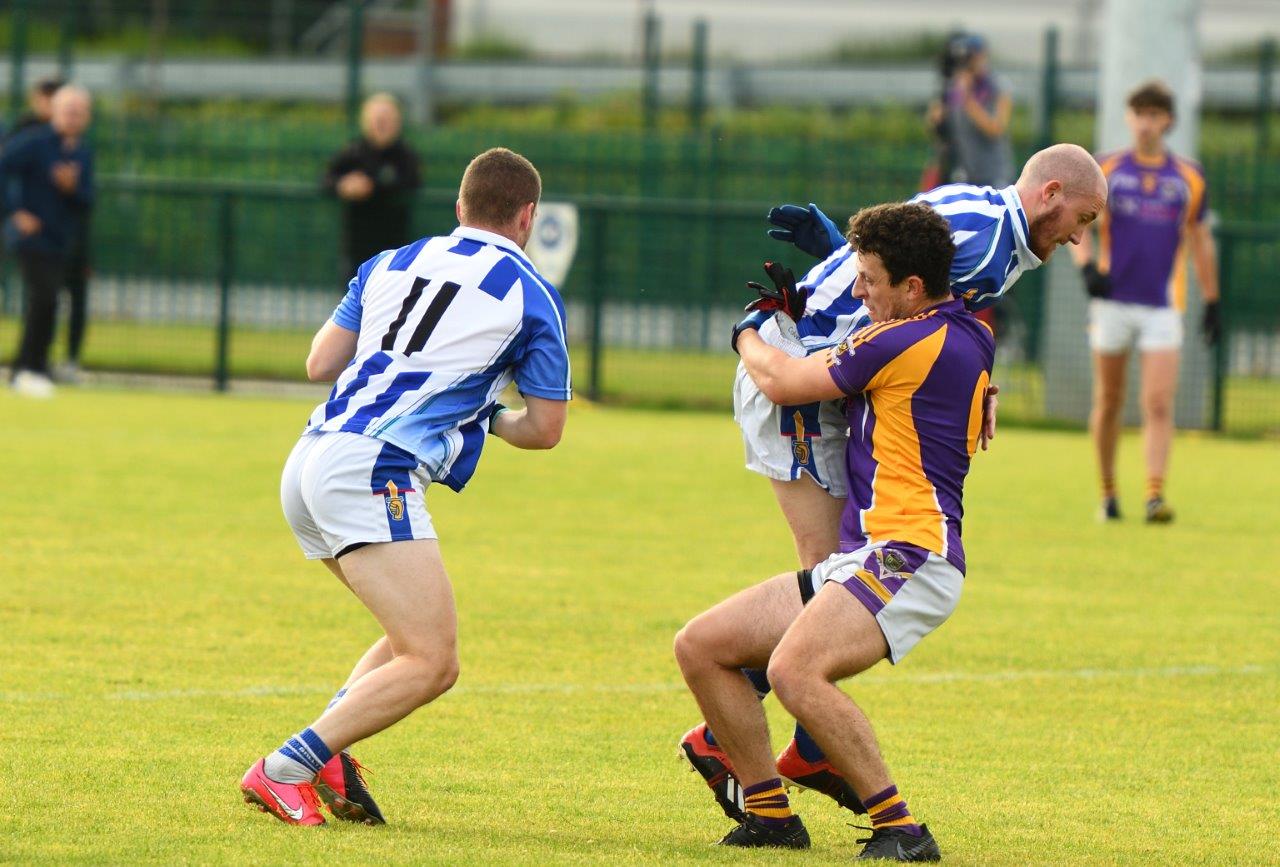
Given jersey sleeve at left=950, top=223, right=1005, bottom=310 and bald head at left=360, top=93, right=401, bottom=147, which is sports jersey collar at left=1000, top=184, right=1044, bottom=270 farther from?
bald head at left=360, top=93, right=401, bottom=147

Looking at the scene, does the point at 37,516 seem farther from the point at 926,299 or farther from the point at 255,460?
the point at 926,299

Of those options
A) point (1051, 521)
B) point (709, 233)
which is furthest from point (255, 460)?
point (709, 233)

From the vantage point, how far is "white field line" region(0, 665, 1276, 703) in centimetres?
652

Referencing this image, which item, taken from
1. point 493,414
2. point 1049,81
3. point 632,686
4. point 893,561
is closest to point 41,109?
point 1049,81

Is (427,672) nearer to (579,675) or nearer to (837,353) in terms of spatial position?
(837,353)

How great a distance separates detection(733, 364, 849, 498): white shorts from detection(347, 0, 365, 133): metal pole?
18317mm

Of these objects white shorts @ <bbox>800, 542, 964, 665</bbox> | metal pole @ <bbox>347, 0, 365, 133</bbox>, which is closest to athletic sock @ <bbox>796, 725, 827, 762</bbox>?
white shorts @ <bbox>800, 542, 964, 665</bbox>

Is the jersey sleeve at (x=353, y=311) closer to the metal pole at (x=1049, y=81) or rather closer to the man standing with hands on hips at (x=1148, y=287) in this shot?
the man standing with hands on hips at (x=1148, y=287)

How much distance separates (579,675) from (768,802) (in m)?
2.12

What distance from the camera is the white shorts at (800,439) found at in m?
5.46

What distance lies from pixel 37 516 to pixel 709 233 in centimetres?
892

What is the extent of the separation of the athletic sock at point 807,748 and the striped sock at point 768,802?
32 cm

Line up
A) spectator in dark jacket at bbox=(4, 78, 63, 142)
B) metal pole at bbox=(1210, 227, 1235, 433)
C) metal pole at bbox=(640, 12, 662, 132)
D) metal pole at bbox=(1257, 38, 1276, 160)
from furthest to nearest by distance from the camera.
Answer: metal pole at bbox=(640, 12, 662, 132) → metal pole at bbox=(1257, 38, 1276, 160) → spectator in dark jacket at bbox=(4, 78, 63, 142) → metal pole at bbox=(1210, 227, 1235, 433)

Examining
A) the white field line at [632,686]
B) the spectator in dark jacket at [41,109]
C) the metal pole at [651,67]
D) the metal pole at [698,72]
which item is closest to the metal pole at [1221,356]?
the metal pole at [698,72]
